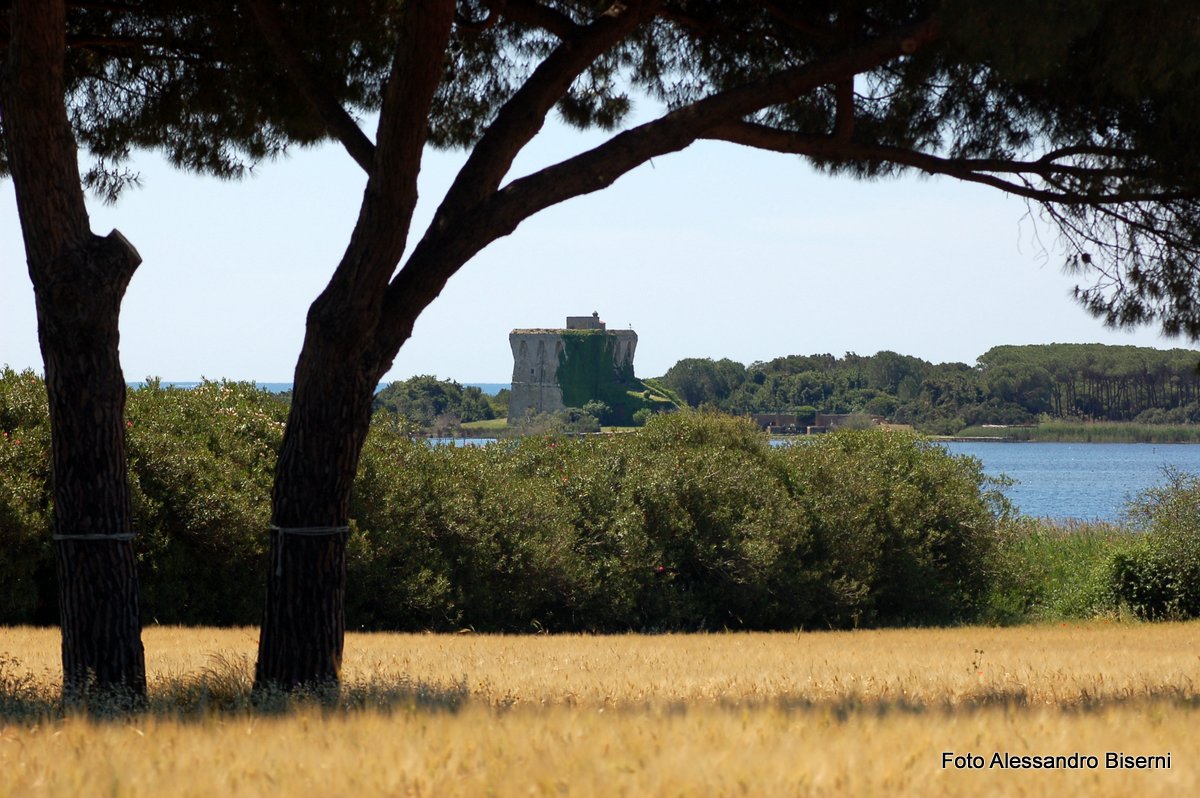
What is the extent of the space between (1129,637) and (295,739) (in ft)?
49.1

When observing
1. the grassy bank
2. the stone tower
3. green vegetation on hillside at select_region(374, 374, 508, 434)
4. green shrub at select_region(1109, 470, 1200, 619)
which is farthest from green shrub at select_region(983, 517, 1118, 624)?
the stone tower

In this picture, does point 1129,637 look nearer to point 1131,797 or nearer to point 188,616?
point 188,616

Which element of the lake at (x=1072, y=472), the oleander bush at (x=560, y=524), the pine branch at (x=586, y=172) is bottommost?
the lake at (x=1072, y=472)

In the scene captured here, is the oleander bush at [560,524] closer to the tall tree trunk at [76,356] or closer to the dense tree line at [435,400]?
the tall tree trunk at [76,356]

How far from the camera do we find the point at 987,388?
103812 mm

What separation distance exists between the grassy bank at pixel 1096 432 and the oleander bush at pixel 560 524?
3206 inches

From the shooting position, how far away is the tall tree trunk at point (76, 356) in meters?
6.91

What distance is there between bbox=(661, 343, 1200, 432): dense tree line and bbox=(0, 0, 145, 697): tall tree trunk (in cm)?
8826

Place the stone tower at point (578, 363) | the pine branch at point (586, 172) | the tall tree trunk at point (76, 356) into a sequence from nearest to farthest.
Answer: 1. the tall tree trunk at point (76, 356)
2. the pine branch at point (586, 172)
3. the stone tower at point (578, 363)

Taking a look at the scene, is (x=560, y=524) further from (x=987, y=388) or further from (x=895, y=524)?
(x=987, y=388)

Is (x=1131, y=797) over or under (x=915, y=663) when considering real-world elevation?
over

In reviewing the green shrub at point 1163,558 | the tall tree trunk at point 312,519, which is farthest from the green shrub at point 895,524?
the tall tree trunk at point 312,519

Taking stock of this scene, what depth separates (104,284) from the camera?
6906 mm

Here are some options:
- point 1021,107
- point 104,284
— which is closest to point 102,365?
point 104,284
